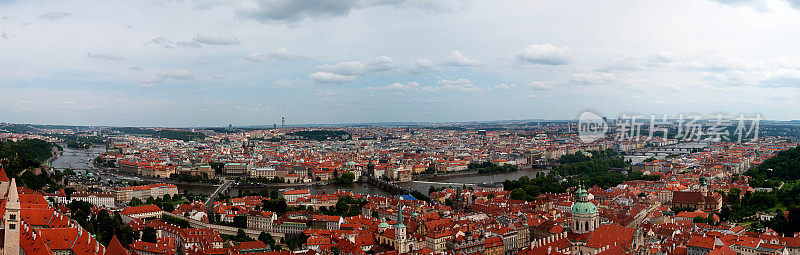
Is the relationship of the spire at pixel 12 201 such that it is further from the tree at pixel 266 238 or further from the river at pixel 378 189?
the river at pixel 378 189

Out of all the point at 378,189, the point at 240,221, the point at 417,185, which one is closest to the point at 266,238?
the point at 240,221

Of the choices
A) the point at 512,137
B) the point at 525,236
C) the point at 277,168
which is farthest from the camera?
the point at 512,137

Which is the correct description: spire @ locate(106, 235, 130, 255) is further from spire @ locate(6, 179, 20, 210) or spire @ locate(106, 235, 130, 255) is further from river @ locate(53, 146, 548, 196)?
river @ locate(53, 146, 548, 196)

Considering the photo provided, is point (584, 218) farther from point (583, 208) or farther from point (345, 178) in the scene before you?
point (345, 178)

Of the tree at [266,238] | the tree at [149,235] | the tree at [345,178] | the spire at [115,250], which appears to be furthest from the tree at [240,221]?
the tree at [345,178]

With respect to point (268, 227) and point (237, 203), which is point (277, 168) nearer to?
point (237, 203)

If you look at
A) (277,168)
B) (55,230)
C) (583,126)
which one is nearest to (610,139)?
(583,126)

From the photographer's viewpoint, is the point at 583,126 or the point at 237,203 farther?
the point at 583,126
